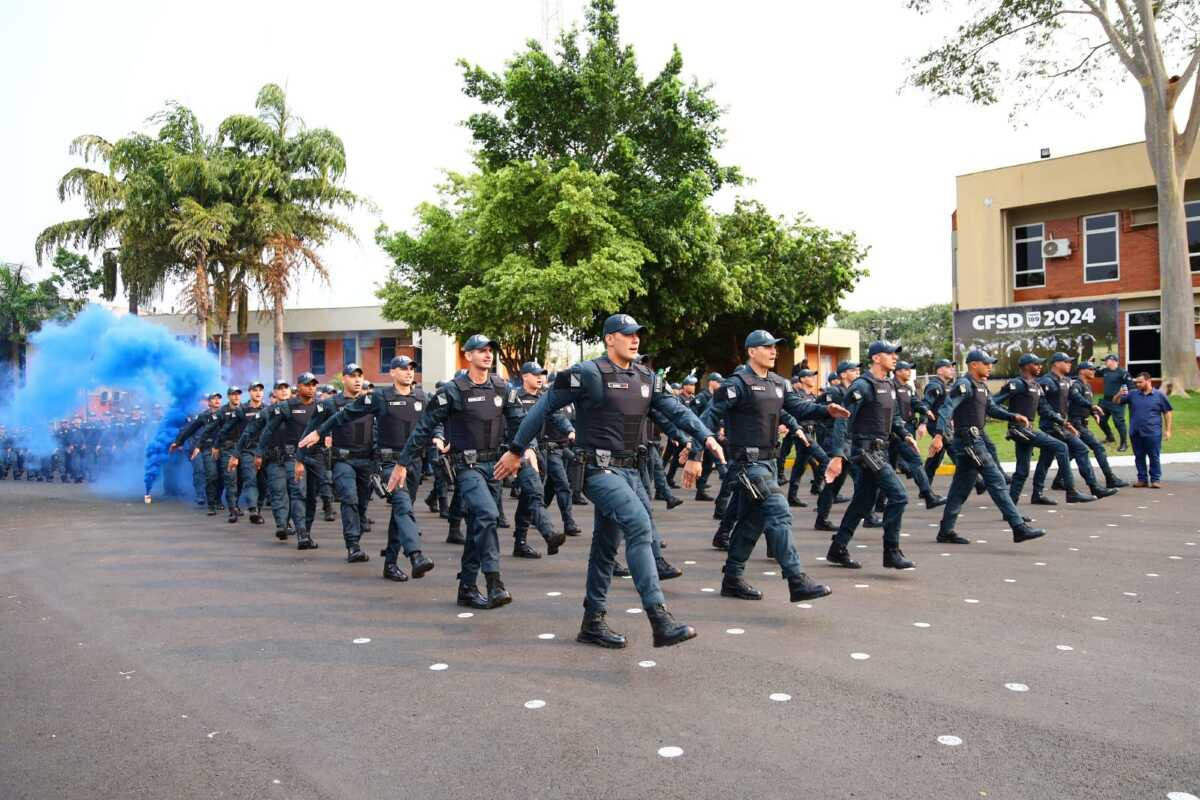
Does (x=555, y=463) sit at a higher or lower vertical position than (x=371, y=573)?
higher

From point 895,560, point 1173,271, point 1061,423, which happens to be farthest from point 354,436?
point 1173,271

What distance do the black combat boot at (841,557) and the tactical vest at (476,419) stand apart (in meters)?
3.19

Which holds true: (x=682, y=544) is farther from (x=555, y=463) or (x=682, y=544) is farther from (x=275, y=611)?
(x=275, y=611)

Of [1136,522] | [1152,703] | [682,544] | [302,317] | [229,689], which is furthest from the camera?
[302,317]

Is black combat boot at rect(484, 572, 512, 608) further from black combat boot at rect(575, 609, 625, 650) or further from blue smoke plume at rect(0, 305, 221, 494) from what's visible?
blue smoke plume at rect(0, 305, 221, 494)

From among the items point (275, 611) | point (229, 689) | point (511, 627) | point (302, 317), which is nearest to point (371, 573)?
point (275, 611)

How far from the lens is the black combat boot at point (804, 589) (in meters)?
5.96

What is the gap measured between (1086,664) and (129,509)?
14.3 metres

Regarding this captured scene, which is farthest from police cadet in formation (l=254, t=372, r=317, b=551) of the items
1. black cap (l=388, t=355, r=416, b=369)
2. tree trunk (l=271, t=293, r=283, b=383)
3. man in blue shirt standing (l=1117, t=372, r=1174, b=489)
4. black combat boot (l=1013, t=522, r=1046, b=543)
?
tree trunk (l=271, t=293, r=283, b=383)

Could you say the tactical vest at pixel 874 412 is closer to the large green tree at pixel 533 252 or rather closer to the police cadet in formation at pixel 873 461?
the police cadet in formation at pixel 873 461

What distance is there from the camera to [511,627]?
19.7 ft

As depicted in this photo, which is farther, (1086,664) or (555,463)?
(555,463)

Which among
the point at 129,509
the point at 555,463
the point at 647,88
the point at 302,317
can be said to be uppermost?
the point at 647,88

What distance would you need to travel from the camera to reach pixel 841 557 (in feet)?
26.2
